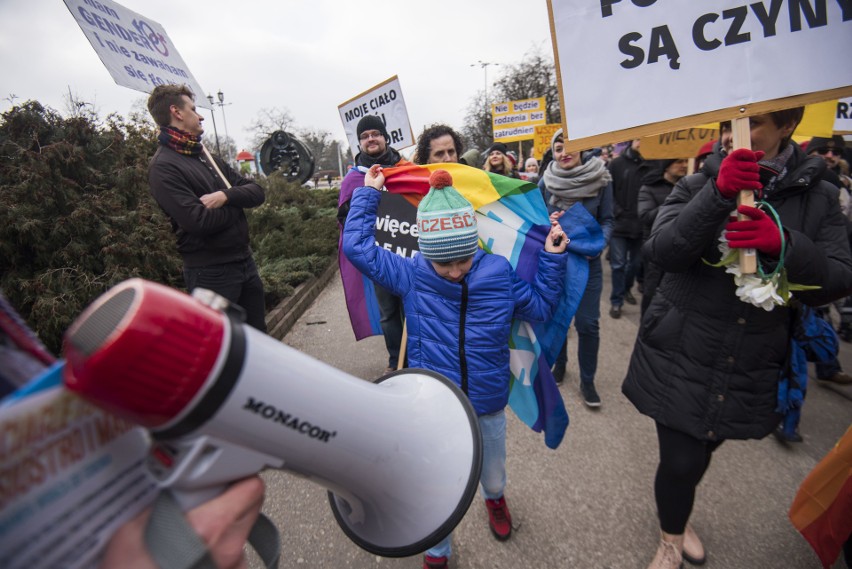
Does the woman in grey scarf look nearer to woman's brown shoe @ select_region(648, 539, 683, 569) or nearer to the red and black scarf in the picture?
woman's brown shoe @ select_region(648, 539, 683, 569)

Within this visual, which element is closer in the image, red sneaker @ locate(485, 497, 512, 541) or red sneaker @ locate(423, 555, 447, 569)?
red sneaker @ locate(423, 555, 447, 569)

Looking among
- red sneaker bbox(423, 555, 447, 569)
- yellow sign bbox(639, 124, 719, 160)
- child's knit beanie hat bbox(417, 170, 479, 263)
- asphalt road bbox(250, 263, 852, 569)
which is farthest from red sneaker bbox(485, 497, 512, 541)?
yellow sign bbox(639, 124, 719, 160)

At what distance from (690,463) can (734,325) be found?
1.87 feet

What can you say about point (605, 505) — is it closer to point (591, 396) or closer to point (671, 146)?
point (591, 396)

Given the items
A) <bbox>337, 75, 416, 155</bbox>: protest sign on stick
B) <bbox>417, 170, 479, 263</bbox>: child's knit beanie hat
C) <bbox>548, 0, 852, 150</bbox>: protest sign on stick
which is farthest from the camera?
<bbox>337, 75, 416, 155</bbox>: protest sign on stick

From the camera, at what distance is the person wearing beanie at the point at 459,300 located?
1648mm

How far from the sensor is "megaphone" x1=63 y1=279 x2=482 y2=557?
47cm

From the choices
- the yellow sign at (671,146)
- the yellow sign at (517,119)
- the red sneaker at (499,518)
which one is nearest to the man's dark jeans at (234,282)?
the red sneaker at (499,518)

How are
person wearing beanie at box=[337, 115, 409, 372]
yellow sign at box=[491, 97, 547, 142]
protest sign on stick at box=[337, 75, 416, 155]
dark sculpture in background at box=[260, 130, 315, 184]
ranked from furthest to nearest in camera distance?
dark sculpture in background at box=[260, 130, 315, 184] → yellow sign at box=[491, 97, 547, 142] → protest sign on stick at box=[337, 75, 416, 155] → person wearing beanie at box=[337, 115, 409, 372]

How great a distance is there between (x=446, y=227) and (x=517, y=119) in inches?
367

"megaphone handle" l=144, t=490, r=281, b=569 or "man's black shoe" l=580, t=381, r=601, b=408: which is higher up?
"megaphone handle" l=144, t=490, r=281, b=569

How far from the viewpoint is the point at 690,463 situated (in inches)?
65.1

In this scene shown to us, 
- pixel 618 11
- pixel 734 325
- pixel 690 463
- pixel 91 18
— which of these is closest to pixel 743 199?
pixel 734 325

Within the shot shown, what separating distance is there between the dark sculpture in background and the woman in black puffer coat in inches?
413
